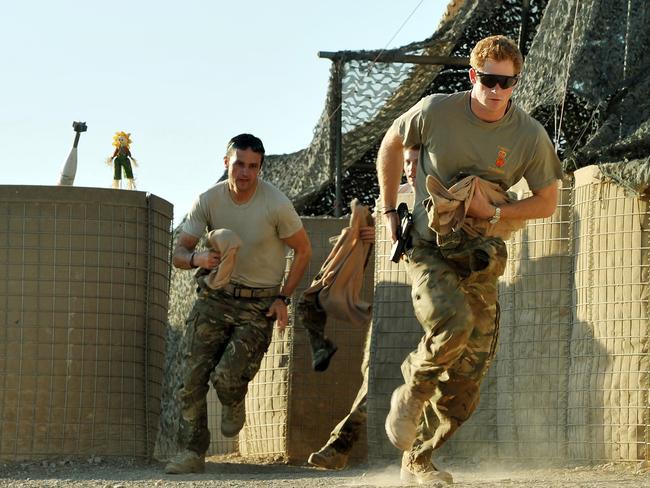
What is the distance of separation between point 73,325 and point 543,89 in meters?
3.35

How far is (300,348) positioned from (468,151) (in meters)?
3.57

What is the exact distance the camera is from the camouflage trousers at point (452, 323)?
6680 mm

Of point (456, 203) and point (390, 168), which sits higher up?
point (390, 168)

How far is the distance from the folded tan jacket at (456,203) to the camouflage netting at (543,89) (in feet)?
4.97

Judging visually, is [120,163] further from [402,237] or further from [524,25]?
[402,237]

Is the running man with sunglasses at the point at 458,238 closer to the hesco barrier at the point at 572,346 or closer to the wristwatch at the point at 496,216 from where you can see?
the wristwatch at the point at 496,216

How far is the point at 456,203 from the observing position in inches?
260

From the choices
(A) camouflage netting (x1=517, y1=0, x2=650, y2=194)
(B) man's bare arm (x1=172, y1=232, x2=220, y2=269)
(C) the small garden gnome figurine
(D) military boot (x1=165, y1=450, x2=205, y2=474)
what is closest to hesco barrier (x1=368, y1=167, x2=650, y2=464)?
(A) camouflage netting (x1=517, y1=0, x2=650, y2=194)

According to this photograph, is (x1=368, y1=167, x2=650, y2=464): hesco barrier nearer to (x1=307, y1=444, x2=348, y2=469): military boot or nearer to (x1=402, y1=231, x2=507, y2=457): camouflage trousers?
(x1=307, y1=444, x2=348, y2=469): military boot

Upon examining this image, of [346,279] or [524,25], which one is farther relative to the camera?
[524,25]

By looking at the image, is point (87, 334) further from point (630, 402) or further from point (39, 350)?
point (630, 402)

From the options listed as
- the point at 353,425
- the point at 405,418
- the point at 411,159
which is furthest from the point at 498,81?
the point at 353,425

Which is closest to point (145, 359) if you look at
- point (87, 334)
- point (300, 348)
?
point (87, 334)

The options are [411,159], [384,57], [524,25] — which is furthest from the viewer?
[524,25]
